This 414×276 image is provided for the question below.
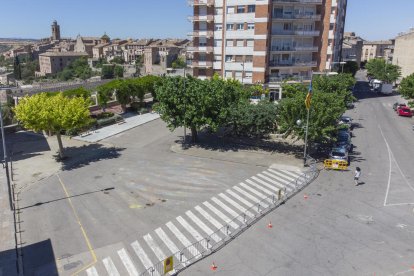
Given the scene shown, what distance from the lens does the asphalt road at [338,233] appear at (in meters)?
17.9

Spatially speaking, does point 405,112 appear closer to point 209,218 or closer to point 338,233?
point 338,233

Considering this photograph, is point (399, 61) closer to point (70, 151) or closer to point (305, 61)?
point (305, 61)

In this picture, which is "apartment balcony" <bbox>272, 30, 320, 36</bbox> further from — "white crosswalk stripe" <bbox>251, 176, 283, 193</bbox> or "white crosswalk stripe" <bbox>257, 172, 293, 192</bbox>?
"white crosswalk stripe" <bbox>251, 176, 283, 193</bbox>

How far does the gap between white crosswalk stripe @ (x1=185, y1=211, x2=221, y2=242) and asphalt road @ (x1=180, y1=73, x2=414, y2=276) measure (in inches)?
47.1

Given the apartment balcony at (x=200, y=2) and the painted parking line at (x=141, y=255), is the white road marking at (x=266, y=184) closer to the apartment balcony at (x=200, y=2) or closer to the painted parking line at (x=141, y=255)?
the painted parking line at (x=141, y=255)

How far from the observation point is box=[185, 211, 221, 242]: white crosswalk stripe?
20.5 metres

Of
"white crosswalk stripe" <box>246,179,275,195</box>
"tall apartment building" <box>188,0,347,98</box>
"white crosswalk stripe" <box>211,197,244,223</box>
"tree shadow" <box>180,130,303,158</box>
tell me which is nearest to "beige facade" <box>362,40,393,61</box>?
"tall apartment building" <box>188,0,347,98</box>

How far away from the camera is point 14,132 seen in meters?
43.1

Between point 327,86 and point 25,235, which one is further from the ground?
point 327,86

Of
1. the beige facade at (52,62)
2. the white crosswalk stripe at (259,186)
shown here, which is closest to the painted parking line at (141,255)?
the white crosswalk stripe at (259,186)

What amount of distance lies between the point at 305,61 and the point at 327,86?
16147 mm

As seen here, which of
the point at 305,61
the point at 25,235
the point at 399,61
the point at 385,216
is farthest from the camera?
the point at 399,61

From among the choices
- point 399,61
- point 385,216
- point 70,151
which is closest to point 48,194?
point 70,151

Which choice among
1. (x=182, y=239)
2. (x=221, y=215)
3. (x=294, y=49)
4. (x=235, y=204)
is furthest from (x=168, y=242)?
(x=294, y=49)
